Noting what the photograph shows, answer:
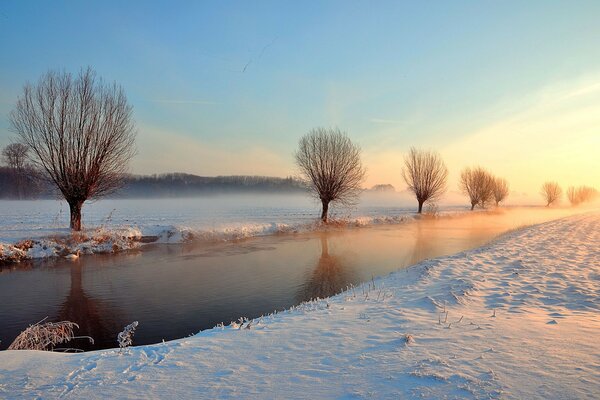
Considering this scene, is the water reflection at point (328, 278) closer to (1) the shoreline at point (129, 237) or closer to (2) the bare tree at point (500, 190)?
(1) the shoreline at point (129, 237)

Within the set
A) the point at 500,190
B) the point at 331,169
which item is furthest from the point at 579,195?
the point at 331,169

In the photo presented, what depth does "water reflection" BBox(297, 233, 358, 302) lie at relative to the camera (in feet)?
35.8

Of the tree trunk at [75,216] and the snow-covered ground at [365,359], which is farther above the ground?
the tree trunk at [75,216]

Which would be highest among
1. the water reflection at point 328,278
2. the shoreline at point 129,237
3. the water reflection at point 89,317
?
the shoreline at point 129,237

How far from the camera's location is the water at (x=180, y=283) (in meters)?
8.55

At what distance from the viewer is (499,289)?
8609 mm

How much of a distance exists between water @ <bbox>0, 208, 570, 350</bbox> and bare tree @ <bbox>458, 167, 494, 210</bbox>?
46835 mm

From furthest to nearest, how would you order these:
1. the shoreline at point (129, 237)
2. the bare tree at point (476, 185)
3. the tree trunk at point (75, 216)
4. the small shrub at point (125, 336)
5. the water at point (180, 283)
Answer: the bare tree at point (476, 185) → the tree trunk at point (75, 216) → the shoreline at point (129, 237) → the water at point (180, 283) → the small shrub at point (125, 336)

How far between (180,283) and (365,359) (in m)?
9.07

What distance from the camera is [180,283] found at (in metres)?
12.0

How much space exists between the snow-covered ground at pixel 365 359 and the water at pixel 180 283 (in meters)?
2.85

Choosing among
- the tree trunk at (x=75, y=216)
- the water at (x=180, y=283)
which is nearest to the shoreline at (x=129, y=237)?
the tree trunk at (x=75, y=216)

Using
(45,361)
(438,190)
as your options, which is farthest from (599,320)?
(438,190)

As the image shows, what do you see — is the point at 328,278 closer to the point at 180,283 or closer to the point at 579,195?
the point at 180,283
